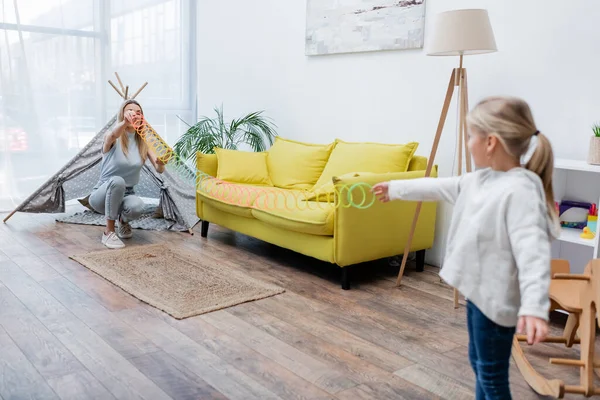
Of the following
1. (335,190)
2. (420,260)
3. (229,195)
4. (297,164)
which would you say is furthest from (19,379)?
(297,164)

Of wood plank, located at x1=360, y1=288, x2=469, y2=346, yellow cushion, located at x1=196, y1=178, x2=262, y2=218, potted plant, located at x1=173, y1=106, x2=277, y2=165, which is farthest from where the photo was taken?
potted plant, located at x1=173, y1=106, x2=277, y2=165

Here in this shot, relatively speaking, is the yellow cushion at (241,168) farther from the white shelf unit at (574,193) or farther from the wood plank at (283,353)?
the white shelf unit at (574,193)

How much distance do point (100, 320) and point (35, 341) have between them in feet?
1.04

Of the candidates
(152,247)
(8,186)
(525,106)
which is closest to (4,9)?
(8,186)

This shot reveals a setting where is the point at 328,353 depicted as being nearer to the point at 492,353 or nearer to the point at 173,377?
the point at 173,377

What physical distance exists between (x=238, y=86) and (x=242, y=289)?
8.50 feet

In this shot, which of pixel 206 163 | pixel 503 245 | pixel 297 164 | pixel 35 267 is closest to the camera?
pixel 503 245

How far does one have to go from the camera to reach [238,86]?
5.27m

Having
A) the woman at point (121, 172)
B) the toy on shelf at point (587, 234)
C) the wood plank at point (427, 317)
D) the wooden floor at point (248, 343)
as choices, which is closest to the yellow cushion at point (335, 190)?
the wooden floor at point (248, 343)

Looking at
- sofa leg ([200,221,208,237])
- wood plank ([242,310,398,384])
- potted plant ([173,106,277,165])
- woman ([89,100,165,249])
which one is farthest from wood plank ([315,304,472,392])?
potted plant ([173,106,277,165])

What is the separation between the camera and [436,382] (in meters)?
2.14

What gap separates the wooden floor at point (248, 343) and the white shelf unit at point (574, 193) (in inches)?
19.4

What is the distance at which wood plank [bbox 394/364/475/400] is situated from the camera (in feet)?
6.72

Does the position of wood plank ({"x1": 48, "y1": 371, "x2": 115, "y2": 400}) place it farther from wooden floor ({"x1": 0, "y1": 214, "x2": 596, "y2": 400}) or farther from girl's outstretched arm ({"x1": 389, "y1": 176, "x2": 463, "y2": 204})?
girl's outstretched arm ({"x1": 389, "y1": 176, "x2": 463, "y2": 204})
